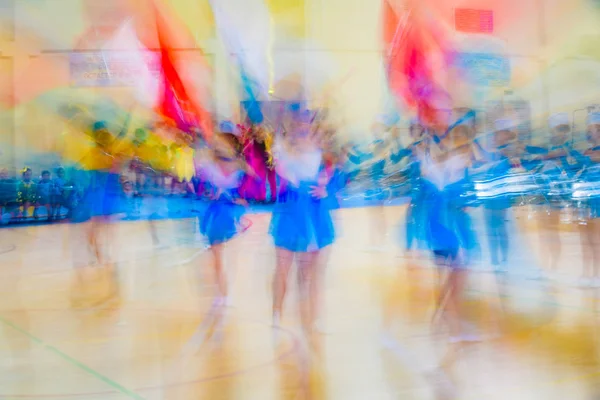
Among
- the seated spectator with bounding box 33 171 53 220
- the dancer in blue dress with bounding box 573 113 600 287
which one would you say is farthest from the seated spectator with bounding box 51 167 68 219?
the dancer in blue dress with bounding box 573 113 600 287

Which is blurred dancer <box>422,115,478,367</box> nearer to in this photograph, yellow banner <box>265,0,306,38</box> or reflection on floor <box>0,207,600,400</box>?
reflection on floor <box>0,207,600,400</box>

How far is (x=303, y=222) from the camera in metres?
1.92

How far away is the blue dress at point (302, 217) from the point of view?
192 cm

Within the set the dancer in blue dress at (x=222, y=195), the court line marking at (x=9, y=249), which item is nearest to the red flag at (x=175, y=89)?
the dancer in blue dress at (x=222, y=195)

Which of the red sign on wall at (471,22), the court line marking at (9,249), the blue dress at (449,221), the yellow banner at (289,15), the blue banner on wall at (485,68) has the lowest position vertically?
the court line marking at (9,249)

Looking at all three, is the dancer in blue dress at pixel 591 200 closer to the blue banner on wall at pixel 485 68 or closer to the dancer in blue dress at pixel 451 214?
the blue banner on wall at pixel 485 68

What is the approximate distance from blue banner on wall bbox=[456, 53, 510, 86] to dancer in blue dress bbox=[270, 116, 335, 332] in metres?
1.76

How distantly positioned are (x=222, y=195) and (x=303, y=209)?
608 mm

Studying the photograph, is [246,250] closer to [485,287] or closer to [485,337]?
[485,287]

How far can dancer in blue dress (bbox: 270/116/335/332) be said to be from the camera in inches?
75.8

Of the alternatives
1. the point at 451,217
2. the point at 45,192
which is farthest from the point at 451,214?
the point at 45,192

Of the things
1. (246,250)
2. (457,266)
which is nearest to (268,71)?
(246,250)

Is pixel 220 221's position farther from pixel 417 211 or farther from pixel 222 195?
pixel 417 211

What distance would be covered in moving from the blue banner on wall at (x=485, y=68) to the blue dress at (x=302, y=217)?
1976mm
